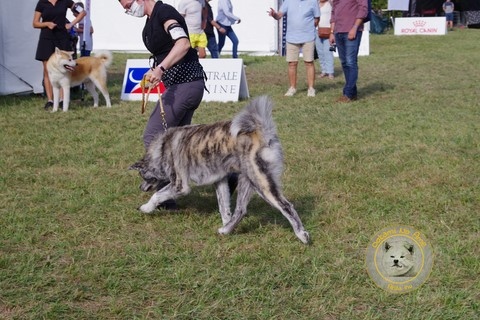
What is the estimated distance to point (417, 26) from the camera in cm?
3028

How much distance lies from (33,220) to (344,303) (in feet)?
8.69

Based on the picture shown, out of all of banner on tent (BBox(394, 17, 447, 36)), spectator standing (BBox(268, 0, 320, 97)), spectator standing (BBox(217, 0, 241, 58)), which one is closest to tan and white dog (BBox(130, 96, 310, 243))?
spectator standing (BBox(268, 0, 320, 97))

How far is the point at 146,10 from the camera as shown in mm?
4887

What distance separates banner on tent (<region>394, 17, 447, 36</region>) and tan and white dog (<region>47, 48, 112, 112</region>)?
887 inches

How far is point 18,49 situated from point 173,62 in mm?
7805

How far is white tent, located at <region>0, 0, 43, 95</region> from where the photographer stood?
11.3 metres

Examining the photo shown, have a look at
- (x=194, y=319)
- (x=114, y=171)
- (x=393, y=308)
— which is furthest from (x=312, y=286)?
(x=114, y=171)

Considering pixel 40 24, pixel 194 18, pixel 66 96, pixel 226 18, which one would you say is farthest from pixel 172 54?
pixel 226 18

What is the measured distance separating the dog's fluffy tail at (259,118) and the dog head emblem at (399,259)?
3.59 feet

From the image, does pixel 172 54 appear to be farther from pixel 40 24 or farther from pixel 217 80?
pixel 217 80

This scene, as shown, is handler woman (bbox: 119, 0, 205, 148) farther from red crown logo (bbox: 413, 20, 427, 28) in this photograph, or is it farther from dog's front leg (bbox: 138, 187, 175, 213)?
red crown logo (bbox: 413, 20, 427, 28)

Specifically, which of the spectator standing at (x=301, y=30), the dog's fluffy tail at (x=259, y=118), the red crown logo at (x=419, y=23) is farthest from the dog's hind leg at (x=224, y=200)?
the red crown logo at (x=419, y=23)

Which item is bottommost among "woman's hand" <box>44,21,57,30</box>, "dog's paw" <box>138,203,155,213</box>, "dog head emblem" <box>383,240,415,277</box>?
"dog's paw" <box>138,203,155,213</box>

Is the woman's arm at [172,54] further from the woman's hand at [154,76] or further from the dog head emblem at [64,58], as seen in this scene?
the dog head emblem at [64,58]
